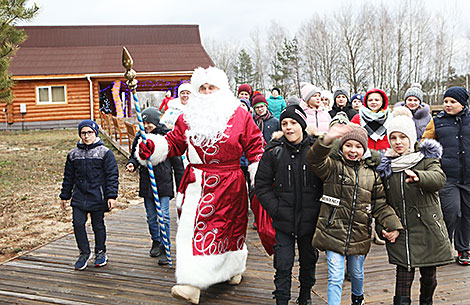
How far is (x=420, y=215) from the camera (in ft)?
10.3

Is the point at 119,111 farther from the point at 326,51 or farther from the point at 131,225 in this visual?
the point at 326,51

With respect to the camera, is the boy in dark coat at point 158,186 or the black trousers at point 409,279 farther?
the boy in dark coat at point 158,186

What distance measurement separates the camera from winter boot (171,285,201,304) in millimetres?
3484

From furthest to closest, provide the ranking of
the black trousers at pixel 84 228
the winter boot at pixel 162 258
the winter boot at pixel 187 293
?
the winter boot at pixel 162 258, the black trousers at pixel 84 228, the winter boot at pixel 187 293

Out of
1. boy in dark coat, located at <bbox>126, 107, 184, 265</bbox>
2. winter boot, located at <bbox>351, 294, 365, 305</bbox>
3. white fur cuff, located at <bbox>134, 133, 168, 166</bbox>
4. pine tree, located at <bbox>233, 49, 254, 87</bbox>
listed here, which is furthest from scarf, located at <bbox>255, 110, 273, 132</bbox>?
pine tree, located at <bbox>233, 49, 254, 87</bbox>

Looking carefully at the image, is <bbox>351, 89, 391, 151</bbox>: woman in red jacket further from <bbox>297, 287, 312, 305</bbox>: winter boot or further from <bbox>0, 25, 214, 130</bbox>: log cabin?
<bbox>0, 25, 214, 130</bbox>: log cabin

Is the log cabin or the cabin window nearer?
the log cabin

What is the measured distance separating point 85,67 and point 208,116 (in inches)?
808

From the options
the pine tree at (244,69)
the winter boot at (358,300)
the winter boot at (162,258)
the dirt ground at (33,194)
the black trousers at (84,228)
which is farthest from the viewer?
the pine tree at (244,69)

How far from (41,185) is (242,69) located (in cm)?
4195

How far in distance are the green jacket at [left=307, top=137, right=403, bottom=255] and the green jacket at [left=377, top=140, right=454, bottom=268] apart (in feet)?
0.35

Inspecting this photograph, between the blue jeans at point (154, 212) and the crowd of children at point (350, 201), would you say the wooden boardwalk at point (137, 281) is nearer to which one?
the blue jeans at point (154, 212)

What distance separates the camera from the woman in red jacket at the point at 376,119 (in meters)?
4.80

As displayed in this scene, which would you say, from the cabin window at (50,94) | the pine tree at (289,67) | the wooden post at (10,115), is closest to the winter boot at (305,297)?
the cabin window at (50,94)
